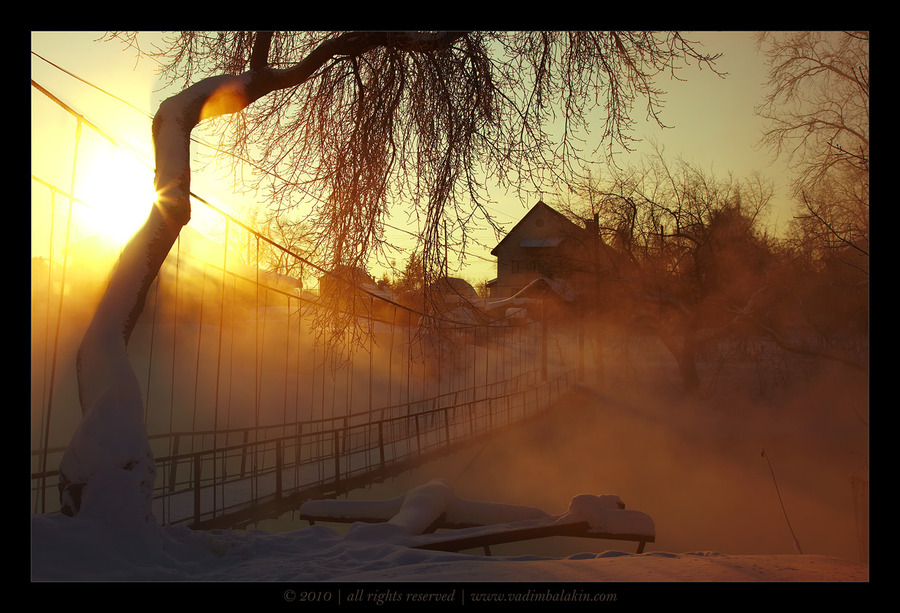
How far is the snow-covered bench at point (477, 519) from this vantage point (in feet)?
13.5

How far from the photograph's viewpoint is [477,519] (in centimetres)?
487

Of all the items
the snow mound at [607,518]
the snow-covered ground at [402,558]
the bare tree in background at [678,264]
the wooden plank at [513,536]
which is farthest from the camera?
the bare tree in background at [678,264]

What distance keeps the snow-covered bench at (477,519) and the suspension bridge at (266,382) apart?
116 centimetres

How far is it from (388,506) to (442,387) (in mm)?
16095

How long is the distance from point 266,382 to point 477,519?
16.6 m

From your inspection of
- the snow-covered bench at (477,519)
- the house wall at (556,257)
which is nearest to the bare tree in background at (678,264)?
the house wall at (556,257)

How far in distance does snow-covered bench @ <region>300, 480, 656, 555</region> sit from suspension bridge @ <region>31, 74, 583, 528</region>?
116 centimetres

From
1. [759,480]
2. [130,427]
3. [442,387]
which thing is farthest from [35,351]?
[759,480]

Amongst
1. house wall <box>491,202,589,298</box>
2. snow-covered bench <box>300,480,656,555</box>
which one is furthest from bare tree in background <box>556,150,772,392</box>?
snow-covered bench <box>300,480,656,555</box>

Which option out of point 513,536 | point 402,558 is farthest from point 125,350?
point 513,536

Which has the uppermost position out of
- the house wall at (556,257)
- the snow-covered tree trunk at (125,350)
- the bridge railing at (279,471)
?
the house wall at (556,257)

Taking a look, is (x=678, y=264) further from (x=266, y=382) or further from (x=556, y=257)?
(x=266, y=382)

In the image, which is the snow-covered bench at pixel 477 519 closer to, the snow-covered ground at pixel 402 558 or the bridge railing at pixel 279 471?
the snow-covered ground at pixel 402 558

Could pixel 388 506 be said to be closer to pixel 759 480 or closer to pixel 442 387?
pixel 759 480
